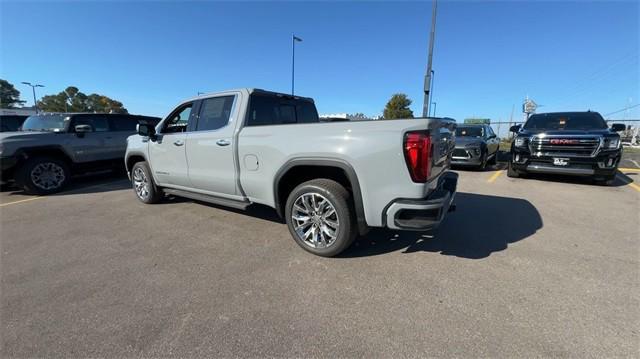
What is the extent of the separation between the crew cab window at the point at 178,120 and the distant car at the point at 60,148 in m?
0.81

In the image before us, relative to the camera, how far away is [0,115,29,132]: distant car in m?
8.88

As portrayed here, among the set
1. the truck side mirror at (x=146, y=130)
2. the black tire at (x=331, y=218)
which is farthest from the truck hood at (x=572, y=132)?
the truck side mirror at (x=146, y=130)

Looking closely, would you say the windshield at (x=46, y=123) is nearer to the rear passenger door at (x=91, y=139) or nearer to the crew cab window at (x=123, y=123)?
the rear passenger door at (x=91, y=139)

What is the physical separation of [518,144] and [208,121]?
7.19 metres

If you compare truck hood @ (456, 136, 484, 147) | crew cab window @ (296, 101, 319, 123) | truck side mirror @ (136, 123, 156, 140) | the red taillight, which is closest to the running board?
truck side mirror @ (136, 123, 156, 140)

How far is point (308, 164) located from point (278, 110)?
1.48 m

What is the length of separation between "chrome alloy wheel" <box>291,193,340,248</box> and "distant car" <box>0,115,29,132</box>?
433 inches

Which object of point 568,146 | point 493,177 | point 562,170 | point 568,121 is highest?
point 568,121

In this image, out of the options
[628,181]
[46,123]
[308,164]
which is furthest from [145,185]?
[628,181]

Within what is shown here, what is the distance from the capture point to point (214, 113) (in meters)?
3.98

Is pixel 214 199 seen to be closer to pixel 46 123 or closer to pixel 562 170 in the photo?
pixel 46 123

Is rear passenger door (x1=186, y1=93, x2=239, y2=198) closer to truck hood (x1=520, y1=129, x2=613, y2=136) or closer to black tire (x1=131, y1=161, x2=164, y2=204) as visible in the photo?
black tire (x1=131, y1=161, x2=164, y2=204)

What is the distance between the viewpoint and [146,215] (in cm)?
459

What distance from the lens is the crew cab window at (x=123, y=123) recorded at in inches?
301
